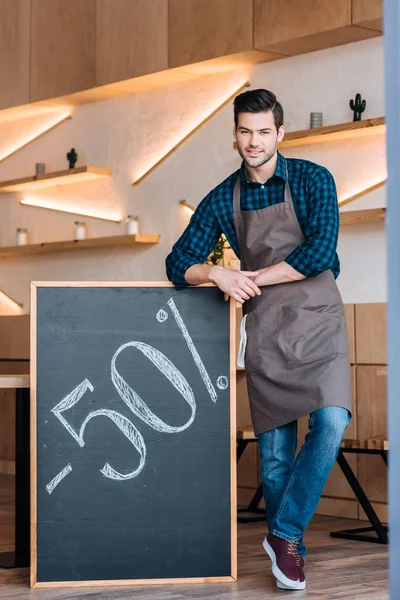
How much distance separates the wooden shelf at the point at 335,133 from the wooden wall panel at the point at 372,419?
45.3 inches

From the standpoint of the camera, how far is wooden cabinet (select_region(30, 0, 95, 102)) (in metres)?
6.23

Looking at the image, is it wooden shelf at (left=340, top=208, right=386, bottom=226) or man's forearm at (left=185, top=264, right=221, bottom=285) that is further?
wooden shelf at (left=340, top=208, right=386, bottom=226)

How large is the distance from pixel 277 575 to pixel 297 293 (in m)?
0.84

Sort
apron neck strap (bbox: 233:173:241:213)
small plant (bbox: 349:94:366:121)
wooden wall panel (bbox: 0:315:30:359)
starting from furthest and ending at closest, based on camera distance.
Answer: wooden wall panel (bbox: 0:315:30:359) < small plant (bbox: 349:94:366:121) < apron neck strap (bbox: 233:173:241:213)

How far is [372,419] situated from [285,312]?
1.79 meters

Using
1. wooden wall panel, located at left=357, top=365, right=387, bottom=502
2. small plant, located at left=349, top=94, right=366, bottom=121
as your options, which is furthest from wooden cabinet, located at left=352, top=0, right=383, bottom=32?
wooden wall panel, located at left=357, top=365, right=387, bottom=502

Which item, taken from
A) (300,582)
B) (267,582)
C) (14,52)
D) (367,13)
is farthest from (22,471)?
(14,52)

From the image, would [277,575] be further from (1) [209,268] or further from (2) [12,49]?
(2) [12,49]

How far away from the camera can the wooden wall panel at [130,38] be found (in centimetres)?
568

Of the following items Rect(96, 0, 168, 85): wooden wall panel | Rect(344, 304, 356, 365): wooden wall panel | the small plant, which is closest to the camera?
Rect(344, 304, 356, 365): wooden wall panel

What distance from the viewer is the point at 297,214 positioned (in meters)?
2.99

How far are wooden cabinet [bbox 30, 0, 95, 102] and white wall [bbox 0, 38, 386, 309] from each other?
0.27m

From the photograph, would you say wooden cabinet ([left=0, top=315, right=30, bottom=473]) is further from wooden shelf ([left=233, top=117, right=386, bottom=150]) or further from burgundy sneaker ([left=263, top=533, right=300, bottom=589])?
burgundy sneaker ([left=263, top=533, right=300, bottom=589])

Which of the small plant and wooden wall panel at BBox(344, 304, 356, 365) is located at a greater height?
the small plant
